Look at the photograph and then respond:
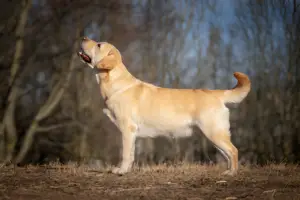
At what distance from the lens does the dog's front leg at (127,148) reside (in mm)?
5371

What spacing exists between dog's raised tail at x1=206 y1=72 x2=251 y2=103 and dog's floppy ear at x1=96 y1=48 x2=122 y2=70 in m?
1.82

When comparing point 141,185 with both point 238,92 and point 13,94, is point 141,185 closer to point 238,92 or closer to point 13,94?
point 238,92

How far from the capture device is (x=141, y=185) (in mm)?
4324

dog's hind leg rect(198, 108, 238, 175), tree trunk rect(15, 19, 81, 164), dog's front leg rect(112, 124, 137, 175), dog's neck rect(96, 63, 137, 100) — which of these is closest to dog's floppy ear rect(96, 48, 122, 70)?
dog's neck rect(96, 63, 137, 100)

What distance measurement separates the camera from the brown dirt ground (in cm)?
368

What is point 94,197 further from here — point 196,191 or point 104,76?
point 104,76

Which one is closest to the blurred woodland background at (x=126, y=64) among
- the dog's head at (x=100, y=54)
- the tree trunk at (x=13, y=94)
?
the tree trunk at (x=13, y=94)

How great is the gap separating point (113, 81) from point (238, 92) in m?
2.18

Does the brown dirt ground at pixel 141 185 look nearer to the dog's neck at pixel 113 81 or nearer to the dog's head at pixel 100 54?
the dog's neck at pixel 113 81

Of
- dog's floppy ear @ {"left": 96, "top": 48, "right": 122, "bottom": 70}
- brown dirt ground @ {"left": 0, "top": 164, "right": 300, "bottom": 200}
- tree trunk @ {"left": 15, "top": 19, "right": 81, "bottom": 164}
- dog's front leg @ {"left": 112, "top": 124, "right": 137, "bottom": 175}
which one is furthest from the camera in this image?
tree trunk @ {"left": 15, "top": 19, "right": 81, "bottom": 164}

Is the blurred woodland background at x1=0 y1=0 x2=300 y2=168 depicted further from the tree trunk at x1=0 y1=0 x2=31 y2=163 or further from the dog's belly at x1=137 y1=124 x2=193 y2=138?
the dog's belly at x1=137 y1=124 x2=193 y2=138

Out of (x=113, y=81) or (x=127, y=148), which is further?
(x=113, y=81)

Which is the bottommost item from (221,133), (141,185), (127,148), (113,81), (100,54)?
(141,185)

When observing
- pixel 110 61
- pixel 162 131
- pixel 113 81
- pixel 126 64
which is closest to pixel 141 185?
pixel 162 131
